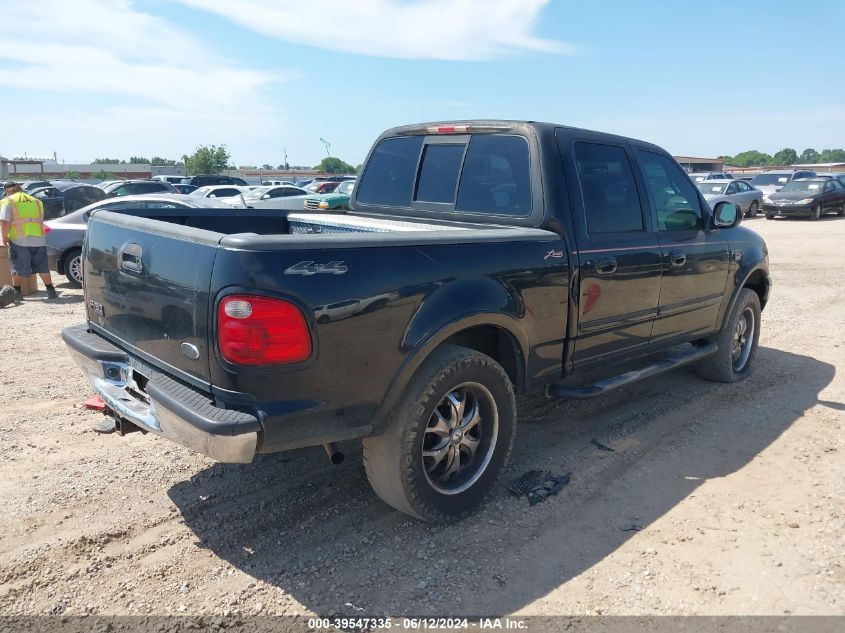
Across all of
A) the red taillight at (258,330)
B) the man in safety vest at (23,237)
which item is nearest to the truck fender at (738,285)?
the red taillight at (258,330)

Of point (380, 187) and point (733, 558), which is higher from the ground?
point (380, 187)

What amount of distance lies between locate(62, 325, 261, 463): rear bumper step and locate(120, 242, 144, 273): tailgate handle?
1.51ft

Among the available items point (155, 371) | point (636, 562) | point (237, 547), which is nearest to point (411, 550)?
point (237, 547)

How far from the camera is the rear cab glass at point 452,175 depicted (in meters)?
4.01

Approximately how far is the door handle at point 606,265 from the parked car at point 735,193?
63.8 feet

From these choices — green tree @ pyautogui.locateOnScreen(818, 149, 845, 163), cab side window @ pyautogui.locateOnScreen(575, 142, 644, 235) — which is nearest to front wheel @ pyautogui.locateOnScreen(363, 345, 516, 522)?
cab side window @ pyautogui.locateOnScreen(575, 142, 644, 235)

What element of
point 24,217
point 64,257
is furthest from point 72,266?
point 24,217

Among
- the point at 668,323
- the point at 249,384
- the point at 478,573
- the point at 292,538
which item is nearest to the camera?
the point at 249,384

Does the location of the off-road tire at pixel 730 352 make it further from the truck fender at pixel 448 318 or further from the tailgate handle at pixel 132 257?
the tailgate handle at pixel 132 257

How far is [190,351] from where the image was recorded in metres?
2.79

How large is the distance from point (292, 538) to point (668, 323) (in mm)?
3029

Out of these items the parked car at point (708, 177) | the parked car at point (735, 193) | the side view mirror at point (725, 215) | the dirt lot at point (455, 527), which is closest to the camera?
the dirt lot at point (455, 527)

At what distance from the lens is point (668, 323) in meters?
4.76

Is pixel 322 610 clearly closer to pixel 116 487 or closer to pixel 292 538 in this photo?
pixel 292 538
